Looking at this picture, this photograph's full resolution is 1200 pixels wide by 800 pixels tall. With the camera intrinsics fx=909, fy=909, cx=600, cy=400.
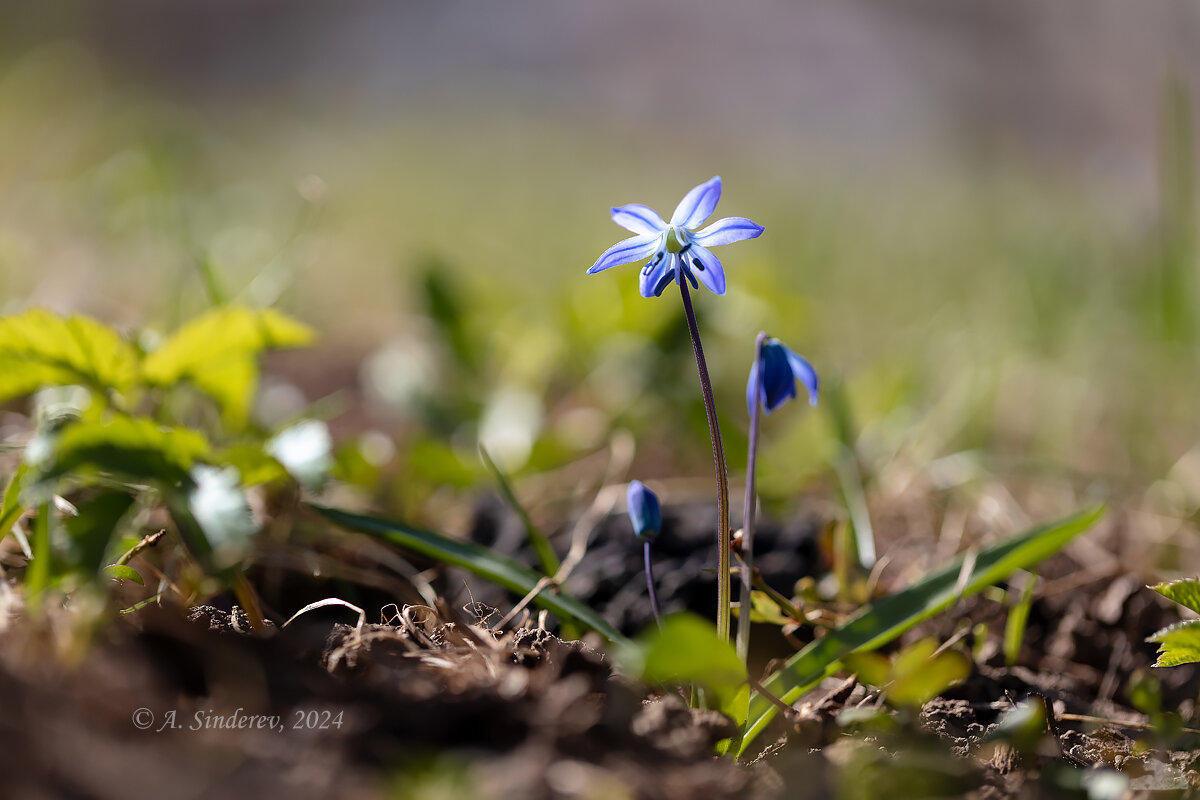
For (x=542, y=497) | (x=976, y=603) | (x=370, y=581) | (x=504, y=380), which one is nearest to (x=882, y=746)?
(x=976, y=603)

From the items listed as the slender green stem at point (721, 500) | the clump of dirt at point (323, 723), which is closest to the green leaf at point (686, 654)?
the clump of dirt at point (323, 723)

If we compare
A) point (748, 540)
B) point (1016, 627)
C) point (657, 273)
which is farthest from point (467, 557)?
point (1016, 627)

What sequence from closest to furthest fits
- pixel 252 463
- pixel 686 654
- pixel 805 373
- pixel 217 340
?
pixel 686 654 < pixel 805 373 < pixel 252 463 < pixel 217 340

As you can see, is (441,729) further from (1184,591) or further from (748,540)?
(1184,591)

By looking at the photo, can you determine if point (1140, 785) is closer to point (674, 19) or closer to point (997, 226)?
point (997, 226)

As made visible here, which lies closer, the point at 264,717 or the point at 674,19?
the point at 264,717

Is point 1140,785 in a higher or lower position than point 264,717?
lower

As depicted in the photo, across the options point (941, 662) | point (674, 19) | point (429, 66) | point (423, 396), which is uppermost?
point (674, 19)
